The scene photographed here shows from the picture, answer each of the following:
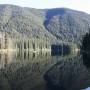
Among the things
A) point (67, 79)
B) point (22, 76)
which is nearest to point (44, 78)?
point (67, 79)

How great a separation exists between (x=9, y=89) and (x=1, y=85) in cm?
397

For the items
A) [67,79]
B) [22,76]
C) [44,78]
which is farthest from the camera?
[22,76]

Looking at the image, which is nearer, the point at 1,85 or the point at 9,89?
the point at 9,89

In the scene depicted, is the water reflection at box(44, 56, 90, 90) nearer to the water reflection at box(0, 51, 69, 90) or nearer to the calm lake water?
the calm lake water

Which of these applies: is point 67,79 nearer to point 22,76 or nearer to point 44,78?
point 44,78

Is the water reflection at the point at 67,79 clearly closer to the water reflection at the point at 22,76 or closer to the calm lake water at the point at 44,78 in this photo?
the calm lake water at the point at 44,78

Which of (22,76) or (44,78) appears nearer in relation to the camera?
(44,78)

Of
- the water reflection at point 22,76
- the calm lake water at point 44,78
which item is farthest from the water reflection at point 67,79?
the water reflection at point 22,76

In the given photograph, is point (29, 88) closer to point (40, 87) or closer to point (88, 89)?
point (40, 87)

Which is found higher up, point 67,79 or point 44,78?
point 67,79

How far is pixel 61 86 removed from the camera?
41.0 metres

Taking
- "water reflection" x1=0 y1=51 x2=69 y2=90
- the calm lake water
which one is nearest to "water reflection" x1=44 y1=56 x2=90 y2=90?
the calm lake water

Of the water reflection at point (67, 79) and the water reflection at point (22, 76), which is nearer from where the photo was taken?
the water reflection at point (22, 76)

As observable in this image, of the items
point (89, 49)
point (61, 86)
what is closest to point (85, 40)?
point (89, 49)
